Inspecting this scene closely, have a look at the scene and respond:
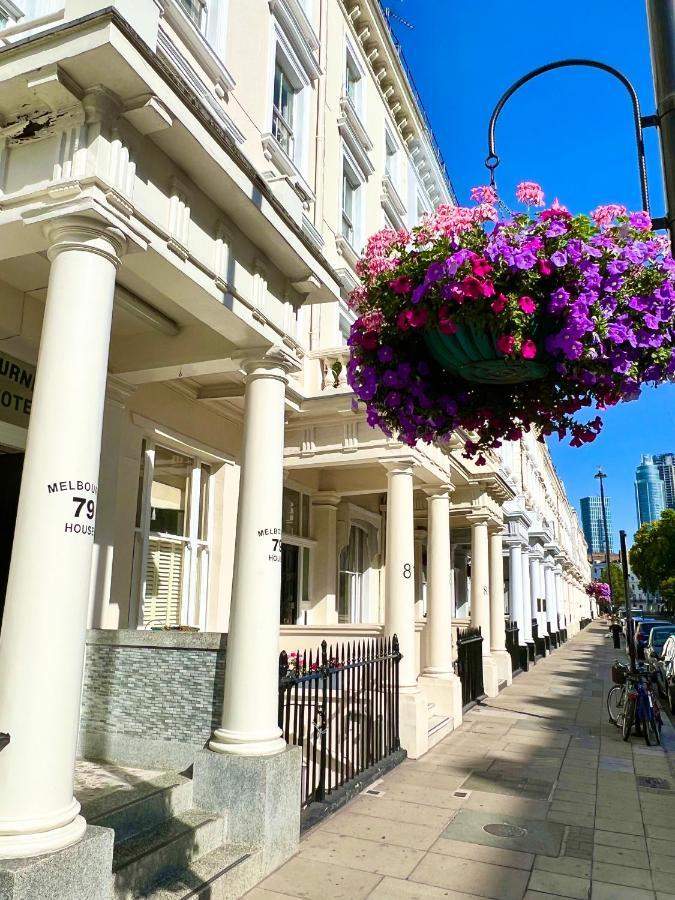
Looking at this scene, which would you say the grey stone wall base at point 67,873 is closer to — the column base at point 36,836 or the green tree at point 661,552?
the column base at point 36,836

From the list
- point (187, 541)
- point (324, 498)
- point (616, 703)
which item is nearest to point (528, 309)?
point (187, 541)

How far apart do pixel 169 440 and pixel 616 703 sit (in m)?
9.66

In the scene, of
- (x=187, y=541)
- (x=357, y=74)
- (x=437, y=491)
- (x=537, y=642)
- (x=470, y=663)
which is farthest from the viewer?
(x=537, y=642)

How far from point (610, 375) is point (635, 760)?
357 inches

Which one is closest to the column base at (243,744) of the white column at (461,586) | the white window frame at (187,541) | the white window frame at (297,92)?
the white window frame at (187,541)

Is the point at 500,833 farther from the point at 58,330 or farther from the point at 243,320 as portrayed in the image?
the point at 58,330

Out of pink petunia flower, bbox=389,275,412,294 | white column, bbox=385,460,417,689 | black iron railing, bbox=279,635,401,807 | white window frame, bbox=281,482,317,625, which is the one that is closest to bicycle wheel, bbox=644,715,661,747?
white column, bbox=385,460,417,689

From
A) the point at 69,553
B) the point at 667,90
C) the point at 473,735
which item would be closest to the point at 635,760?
the point at 473,735

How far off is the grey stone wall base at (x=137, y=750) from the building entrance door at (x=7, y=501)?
1.58 meters

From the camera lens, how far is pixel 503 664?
17344 millimetres

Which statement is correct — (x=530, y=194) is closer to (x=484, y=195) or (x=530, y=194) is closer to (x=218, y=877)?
(x=484, y=195)

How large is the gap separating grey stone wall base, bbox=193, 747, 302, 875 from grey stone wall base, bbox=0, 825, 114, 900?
159 cm

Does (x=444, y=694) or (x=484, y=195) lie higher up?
(x=484, y=195)

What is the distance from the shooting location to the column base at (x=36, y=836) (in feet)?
10.7
